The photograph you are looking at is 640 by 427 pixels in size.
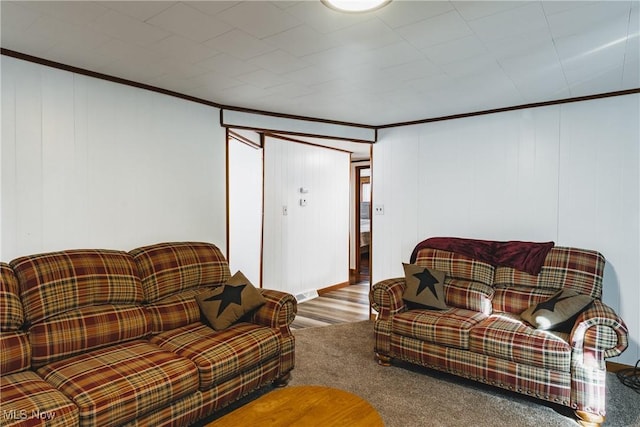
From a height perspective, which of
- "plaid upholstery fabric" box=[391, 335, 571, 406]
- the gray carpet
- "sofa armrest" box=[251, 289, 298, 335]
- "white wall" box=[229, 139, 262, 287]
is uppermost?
"white wall" box=[229, 139, 262, 287]

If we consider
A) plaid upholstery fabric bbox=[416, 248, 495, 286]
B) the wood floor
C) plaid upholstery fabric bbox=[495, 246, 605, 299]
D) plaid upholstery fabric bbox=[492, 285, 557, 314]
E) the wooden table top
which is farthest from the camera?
the wood floor

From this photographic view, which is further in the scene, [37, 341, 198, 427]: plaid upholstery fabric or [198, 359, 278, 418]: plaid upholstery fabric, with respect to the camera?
[198, 359, 278, 418]: plaid upholstery fabric

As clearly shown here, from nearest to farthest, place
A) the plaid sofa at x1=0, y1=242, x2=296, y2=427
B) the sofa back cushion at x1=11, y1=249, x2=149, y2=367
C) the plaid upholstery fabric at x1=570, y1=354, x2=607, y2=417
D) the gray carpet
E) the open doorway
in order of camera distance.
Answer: the plaid sofa at x1=0, y1=242, x2=296, y2=427 < the sofa back cushion at x1=11, y1=249, x2=149, y2=367 < the plaid upholstery fabric at x1=570, y1=354, x2=607, y2=417 < the gray carpet < the open doorway

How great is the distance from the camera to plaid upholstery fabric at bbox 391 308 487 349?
2812 mm

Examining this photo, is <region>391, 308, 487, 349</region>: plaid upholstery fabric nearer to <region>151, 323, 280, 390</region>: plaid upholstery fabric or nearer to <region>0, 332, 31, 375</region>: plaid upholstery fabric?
<region>151, 323, 280, 390</region>: plaid upholstery fabric

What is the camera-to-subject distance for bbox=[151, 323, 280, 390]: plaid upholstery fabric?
225 cm

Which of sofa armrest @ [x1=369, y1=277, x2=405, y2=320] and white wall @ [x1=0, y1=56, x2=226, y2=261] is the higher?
white wall @ [x1=0, y1=56, x2=226, y2=261]

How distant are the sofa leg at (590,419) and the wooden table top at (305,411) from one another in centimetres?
147

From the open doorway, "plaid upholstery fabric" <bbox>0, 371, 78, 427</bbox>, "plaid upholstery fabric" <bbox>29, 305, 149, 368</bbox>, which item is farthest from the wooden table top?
the open doorway

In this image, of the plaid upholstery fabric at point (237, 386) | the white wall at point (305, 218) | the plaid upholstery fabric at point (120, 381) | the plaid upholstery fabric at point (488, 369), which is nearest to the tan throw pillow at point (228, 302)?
the plaid upholstery fabric at point (237, 386)

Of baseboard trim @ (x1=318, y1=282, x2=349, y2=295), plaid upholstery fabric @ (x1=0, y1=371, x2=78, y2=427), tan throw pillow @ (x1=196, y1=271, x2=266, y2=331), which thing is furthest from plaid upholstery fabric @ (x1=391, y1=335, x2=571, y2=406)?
baseboard trim @ (x1=318, y1=282, x2=349, y2=295)

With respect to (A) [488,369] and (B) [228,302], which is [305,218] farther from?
(A) [488,369]

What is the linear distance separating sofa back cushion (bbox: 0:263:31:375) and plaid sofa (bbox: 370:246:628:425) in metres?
2.39

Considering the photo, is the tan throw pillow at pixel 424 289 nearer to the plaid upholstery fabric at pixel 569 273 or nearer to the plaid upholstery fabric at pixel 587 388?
the plaid upholstery fabric at pixel 569 273
